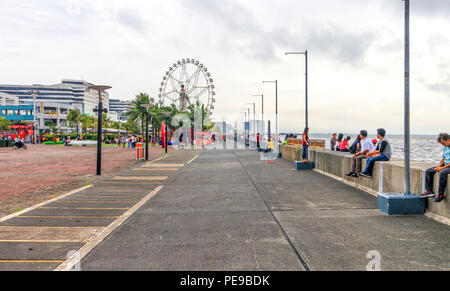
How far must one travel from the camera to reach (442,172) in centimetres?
631

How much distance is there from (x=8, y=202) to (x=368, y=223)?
8.77 meters

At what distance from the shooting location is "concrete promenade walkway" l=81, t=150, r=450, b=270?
14.3ft

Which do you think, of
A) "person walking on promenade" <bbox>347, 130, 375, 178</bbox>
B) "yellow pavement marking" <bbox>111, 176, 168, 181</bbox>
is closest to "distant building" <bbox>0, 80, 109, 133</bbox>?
"yellow pavement marking" <bbox>111, 176, 168, 181</bbox>

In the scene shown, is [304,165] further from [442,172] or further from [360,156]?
[442,172]

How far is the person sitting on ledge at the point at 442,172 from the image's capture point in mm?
6301

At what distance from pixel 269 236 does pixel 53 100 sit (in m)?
165

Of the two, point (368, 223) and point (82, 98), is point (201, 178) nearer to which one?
point (368, 223)

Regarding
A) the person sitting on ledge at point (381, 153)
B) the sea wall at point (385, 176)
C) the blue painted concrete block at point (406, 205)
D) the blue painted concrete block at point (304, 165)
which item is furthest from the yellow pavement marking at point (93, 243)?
the blue painted concrete block at point (304, 165)

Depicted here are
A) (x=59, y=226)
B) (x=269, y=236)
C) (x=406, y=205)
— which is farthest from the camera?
(x=406, y=205)

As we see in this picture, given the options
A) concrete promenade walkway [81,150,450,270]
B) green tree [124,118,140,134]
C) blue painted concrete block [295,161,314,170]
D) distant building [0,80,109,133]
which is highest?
distant building [0,80,109,133]

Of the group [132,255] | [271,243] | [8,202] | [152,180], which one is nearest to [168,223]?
[132,255]

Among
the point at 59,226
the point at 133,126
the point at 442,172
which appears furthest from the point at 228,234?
the point at 133,126

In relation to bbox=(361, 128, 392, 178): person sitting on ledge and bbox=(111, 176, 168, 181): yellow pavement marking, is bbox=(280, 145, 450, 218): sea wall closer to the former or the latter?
bbox=(361, 128, 392, 178): person sitting on ledge

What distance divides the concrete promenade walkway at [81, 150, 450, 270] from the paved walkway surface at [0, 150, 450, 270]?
0.05ft
